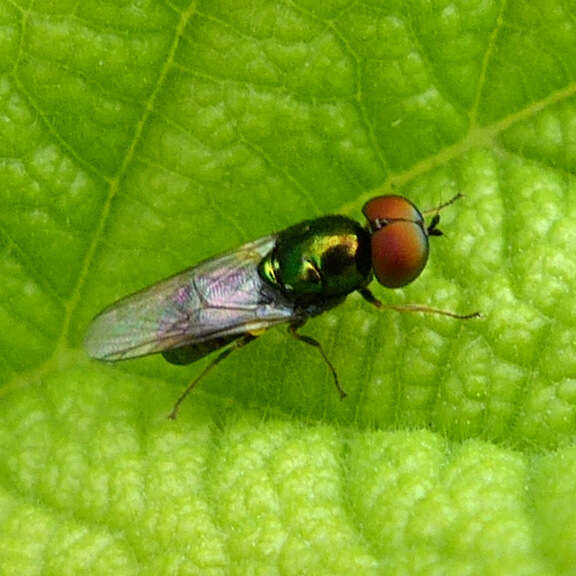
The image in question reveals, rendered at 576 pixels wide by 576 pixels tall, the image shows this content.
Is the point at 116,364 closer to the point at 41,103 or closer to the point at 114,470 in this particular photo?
the point at 114,470

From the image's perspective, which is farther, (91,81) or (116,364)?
(116,364)

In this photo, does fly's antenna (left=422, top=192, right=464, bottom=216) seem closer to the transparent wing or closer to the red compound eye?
the red compound eye

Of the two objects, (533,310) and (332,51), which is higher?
(332,51)

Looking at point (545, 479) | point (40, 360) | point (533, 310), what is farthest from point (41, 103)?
point (545, 479)

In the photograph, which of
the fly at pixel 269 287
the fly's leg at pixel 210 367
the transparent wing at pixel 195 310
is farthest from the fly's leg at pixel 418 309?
the fly's leg at pixel 210 367

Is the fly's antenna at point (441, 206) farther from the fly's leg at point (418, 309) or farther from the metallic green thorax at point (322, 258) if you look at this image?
the fly's leg at point (418, 309)

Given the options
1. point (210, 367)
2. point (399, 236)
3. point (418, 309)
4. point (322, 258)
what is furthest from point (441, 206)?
point (210, 367)

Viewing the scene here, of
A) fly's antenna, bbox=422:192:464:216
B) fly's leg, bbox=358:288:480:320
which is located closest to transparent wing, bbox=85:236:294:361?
fly's leg, bbox=358:288:480:320
